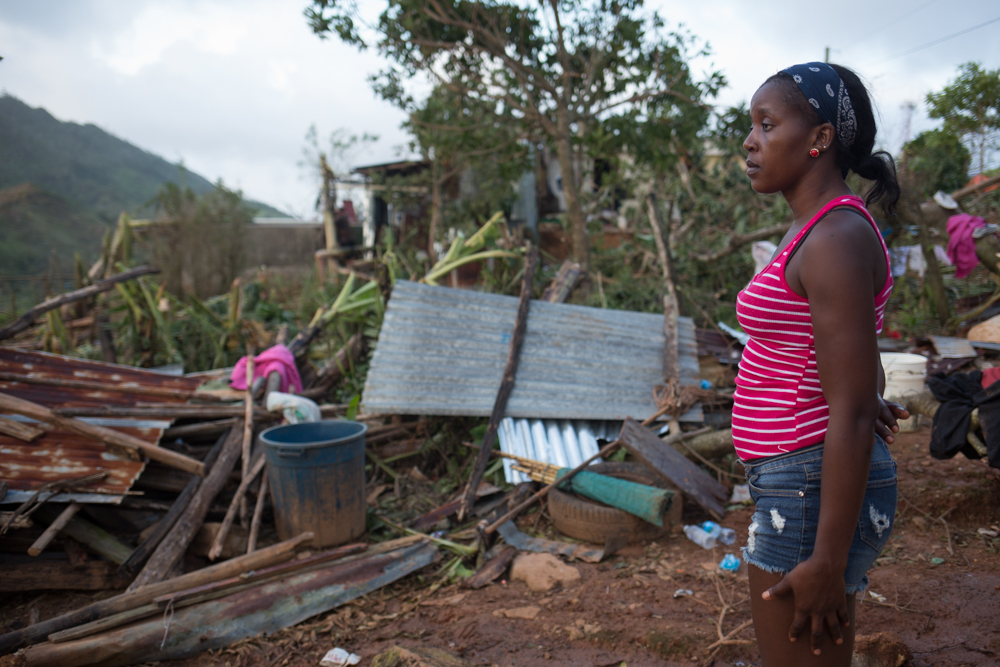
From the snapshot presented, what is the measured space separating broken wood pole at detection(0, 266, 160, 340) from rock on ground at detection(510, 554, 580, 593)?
5.32 metres

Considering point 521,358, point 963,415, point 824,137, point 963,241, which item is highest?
point 963,241

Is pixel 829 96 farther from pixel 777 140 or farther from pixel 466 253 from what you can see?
pixel 466 253

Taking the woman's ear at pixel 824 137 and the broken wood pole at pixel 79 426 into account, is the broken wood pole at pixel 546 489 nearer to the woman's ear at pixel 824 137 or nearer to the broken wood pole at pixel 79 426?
the broken wood pole at pixel 79 426

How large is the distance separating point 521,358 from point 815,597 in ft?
14.3

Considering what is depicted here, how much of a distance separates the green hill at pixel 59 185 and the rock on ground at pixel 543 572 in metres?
10.8

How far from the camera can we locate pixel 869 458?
112 cm

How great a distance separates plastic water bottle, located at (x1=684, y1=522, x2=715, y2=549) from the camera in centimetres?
389

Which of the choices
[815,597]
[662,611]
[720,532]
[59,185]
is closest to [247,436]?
[662,611]

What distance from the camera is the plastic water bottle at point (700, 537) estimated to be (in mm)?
3889

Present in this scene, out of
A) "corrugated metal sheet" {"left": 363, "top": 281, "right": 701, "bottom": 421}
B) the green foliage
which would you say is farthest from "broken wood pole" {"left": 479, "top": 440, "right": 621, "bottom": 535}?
the green foliage

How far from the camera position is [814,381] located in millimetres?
1204

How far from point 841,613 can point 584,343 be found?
14.8 ft

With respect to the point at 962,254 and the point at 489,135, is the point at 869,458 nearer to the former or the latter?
the point at 962,254

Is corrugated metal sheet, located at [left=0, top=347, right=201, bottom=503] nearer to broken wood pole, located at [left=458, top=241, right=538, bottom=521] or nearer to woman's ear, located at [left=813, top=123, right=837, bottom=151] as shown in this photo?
broken wood pole, located at [left=458, top=241, right=538, bottom=521]
